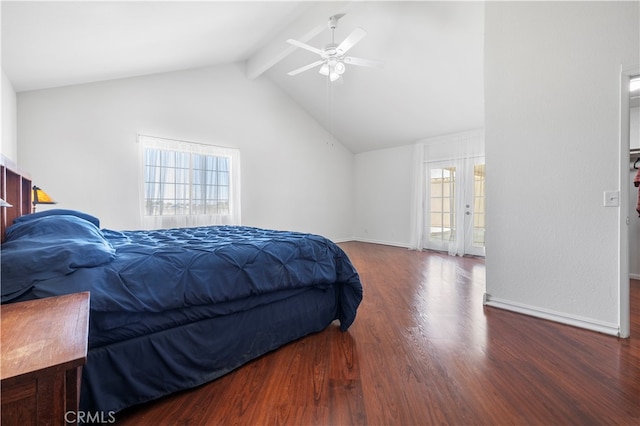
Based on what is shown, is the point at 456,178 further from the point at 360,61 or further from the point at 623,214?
the point at 623,214

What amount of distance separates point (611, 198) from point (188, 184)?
5047mm

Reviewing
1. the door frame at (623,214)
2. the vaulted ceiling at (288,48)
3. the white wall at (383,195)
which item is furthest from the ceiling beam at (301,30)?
the white wall at (383,195)

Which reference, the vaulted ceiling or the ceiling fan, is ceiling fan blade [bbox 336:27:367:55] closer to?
the ceiling fan

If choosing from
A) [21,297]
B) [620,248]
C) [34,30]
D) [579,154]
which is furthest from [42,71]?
[620,248]

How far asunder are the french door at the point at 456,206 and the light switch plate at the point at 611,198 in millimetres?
3113

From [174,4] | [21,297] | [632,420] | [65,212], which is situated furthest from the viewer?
[174,4]

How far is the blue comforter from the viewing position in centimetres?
122

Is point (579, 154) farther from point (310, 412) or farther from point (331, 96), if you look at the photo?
point (331, 96)

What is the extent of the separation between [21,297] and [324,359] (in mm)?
1534

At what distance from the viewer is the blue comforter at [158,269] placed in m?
1.22

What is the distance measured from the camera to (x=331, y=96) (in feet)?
18.3

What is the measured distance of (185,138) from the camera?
4.53 m

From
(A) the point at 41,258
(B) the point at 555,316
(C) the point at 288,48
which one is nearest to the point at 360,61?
(C) the point at 288,48

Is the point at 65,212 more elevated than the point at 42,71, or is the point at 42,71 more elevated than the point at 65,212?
the point at 42,71
